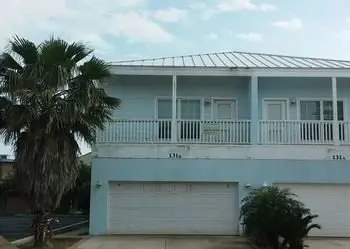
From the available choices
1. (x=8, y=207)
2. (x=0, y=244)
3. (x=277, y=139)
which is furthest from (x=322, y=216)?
(x=8, y=207)

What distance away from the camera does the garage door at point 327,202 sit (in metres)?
19.6

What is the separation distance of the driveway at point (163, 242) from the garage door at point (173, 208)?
0.94 m

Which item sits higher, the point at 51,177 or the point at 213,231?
the point at 51,177

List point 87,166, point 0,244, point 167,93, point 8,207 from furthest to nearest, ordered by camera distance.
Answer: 1. point 8,207
2. point 87,166
3. point 167,93
4. point 0,244

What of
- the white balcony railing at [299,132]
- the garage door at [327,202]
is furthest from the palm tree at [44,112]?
the garage door at [327,202]

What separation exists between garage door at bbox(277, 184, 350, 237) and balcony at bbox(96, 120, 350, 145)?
5.51ft

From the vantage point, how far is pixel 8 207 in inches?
1727

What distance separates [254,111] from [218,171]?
270 cm

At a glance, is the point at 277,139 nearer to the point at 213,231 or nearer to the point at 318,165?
the point at 318,165

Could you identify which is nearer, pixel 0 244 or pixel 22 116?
pixel 0 244

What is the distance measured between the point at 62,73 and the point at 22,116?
1642 mm

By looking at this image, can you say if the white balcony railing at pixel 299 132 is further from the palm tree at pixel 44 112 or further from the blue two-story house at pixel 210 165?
the palm tree at pixel 44 112

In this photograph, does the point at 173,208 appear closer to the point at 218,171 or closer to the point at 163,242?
the point at 218,171

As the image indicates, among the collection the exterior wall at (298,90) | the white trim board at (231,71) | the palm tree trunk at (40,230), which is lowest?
the palm tree trunk at (40,230)
